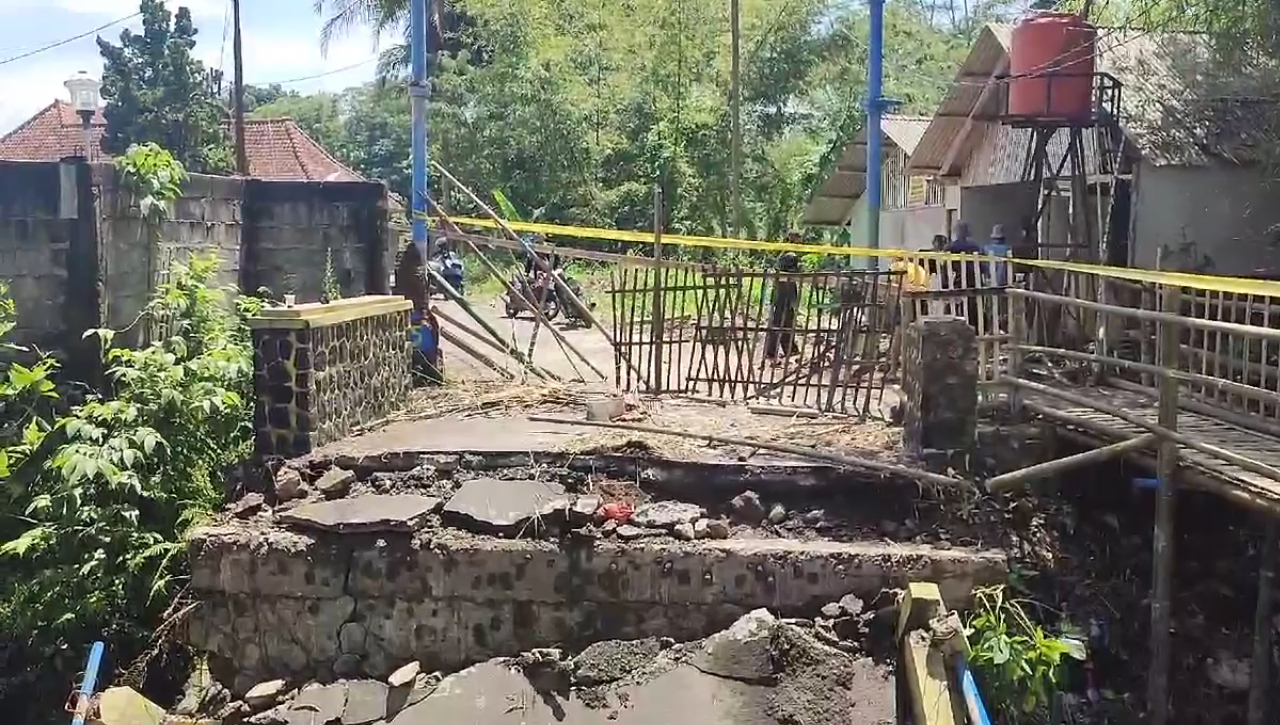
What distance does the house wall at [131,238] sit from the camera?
7.85m

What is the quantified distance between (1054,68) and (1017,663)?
23.6 ft

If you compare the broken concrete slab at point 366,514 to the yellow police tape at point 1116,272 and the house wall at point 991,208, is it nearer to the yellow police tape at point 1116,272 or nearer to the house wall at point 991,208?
the yellow police tape at point 1116,272

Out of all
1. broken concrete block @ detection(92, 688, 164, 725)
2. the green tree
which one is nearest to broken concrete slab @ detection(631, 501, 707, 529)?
broken concrete block @ detection(92, 688, 164, 725)

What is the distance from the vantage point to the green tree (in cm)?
2277

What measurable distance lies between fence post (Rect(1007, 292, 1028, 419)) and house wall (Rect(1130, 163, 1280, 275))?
4145mm

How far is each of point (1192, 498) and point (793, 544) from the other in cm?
284

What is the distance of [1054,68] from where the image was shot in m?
10.7

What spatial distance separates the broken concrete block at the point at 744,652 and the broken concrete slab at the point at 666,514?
0.80 metres

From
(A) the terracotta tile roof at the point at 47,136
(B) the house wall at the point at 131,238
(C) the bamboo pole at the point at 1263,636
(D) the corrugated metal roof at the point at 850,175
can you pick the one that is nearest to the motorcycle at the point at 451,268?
(B) the house wall at the point at 131,238

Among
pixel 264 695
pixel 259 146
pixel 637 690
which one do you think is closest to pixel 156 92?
pixel 259 146

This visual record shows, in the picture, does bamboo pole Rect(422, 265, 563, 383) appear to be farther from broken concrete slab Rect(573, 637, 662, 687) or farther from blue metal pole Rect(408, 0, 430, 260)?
broken concrete slab Rect(573, 637, 662, 687)

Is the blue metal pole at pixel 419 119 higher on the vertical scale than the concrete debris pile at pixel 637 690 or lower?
higher

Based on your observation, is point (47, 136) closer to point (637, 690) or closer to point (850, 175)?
point (850, 175)

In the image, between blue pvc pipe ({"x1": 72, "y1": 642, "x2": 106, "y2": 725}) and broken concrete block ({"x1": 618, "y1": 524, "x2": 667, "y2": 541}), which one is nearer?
blue pvc pipe ({"x1": 72, "y1": 642, "x2": 106, "y2": 725})
